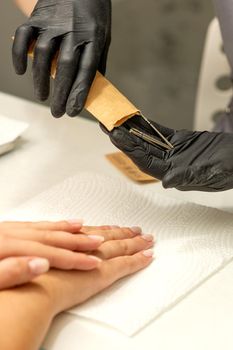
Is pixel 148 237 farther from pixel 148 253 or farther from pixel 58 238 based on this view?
pixel 58 238

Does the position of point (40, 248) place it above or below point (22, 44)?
below

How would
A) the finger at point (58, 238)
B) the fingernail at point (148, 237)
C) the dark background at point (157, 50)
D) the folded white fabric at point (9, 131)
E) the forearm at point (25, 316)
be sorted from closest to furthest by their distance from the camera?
1. the forearm at point (25, 316)
2. the finger at point (58, 238)
3. the fingernail at point (148, 237)
4. the folded white fabric at point (9, 131)
5. the dark background at point (157, 50)

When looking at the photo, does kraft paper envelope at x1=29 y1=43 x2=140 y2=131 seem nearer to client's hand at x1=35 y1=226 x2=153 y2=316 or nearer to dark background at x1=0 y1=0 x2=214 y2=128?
client's hand at x1=35 y1=226 x2=153 y2=316

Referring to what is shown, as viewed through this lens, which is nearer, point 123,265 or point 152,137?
point 123,265

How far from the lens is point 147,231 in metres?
0.95

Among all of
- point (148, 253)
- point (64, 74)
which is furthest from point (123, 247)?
point (64, 74)

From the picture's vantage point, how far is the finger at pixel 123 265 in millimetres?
819

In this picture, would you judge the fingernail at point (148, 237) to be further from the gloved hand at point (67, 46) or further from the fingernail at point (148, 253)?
the gloved hand at point (67, 46)

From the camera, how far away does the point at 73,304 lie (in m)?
0.78

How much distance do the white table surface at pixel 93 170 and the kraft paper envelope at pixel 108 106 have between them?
0.21m

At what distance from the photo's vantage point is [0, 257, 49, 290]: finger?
727 millimetres

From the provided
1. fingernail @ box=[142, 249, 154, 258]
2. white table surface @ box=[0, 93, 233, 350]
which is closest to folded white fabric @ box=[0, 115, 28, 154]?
white table surface @ box=[0, 93, 233, 350]

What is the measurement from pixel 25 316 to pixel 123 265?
17 cm

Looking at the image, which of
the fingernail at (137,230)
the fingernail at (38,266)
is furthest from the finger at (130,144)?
the fingernail at (38,266)
